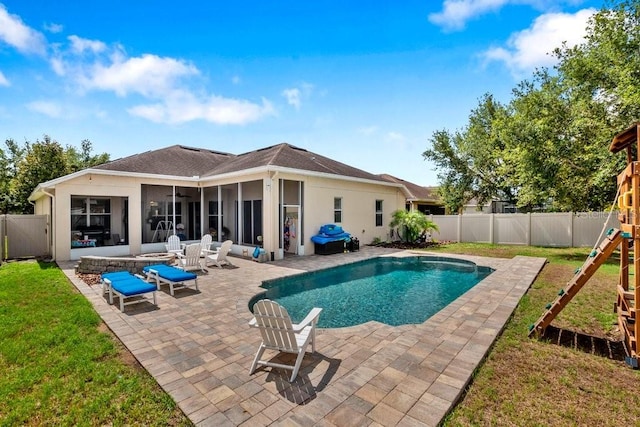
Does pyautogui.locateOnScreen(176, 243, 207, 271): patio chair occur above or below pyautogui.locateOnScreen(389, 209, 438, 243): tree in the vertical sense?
below

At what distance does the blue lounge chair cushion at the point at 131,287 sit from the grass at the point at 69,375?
0.61 m

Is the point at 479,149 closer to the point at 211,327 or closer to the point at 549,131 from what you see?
the point at 549,131

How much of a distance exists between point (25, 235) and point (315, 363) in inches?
616

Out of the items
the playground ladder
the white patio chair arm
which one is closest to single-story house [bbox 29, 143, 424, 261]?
the white patio chair arm

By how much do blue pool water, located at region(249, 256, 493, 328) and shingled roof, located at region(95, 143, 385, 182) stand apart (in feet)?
16.6

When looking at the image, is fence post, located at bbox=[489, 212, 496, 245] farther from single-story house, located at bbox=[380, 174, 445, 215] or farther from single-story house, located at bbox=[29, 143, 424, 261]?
single-story house, located at bbox=[29, 143, 424, 261]

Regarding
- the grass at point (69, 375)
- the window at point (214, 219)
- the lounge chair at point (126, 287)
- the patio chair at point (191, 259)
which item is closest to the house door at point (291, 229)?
the window at point (214, 219)

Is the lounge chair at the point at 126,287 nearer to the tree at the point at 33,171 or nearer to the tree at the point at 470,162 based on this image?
the tree at the point at 33,171

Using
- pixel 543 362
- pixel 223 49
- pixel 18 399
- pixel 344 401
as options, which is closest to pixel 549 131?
pixel 543 362

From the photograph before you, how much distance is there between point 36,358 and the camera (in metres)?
4.19

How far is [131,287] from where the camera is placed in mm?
6344

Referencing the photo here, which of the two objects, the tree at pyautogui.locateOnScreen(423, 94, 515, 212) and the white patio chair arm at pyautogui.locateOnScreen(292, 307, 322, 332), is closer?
the white patio chair arm at pyautogui.locateOnScreen(292, 307, 322, 332)

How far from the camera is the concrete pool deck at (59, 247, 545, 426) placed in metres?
3.04

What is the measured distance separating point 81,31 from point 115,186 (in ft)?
18.8
